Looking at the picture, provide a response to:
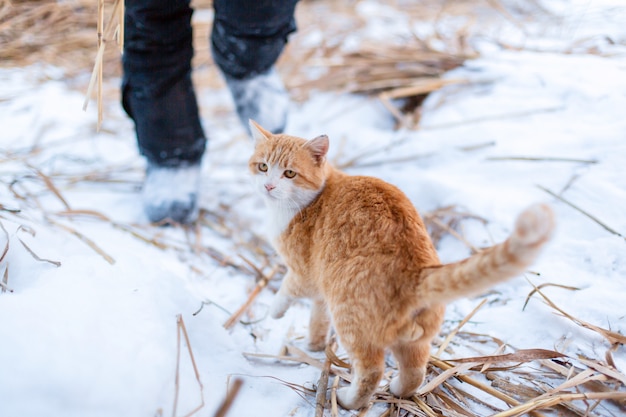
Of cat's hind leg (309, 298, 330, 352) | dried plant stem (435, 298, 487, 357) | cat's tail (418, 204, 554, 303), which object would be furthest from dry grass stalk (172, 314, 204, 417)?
dried plant stem (435, 298, 487, 357)

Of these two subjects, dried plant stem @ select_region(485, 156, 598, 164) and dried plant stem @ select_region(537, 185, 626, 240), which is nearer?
dried plant stem @ select_region(537, 185, 626, 240)

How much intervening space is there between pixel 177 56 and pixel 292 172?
0.76m

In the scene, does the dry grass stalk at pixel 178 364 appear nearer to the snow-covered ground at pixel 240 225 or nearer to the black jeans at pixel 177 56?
the snow-covered ground at pixel 240 225

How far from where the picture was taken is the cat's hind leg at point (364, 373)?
896 mm

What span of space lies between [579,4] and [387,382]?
194 cm

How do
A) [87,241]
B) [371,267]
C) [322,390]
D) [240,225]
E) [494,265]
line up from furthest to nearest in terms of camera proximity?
[240,225] → [87,241] → [322,390] → [371,267] → [494,265]

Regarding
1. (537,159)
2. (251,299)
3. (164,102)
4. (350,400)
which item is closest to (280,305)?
(251,299)

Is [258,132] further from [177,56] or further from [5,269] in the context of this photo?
[5,269]

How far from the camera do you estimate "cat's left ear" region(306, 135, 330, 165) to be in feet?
3.83

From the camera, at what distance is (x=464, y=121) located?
6.40ft

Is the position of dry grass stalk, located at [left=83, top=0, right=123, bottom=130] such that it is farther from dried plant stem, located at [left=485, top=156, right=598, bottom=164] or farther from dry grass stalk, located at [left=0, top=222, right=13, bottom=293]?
dried plant stem, located at [left=485, top=156, right=598, bottom=164]

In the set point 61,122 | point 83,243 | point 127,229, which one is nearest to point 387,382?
point 83,243

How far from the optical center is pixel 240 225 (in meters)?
1.79

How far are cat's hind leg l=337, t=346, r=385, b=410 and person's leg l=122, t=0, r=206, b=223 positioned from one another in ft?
3.53
